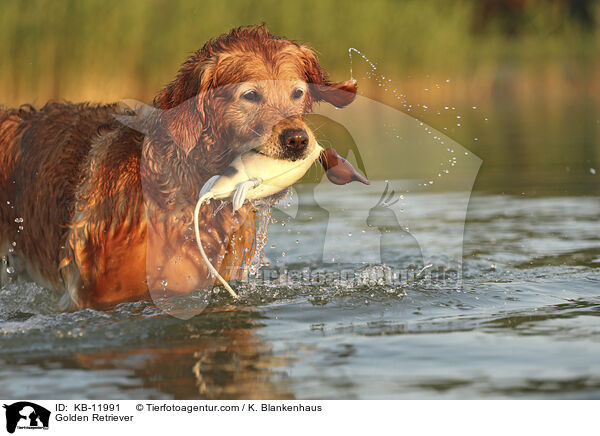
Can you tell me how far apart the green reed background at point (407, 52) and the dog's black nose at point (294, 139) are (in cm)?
610

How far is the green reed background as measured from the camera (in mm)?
10500

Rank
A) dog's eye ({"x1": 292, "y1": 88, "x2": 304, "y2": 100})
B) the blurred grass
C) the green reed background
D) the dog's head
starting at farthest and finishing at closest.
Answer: the green reed background, the blurred grass, dog's eye ({"x1": 292, "y1": 88, "x2": 304, "y2": 100}), the dog's head

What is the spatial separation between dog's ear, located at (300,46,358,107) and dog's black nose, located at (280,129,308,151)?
1.97 ft

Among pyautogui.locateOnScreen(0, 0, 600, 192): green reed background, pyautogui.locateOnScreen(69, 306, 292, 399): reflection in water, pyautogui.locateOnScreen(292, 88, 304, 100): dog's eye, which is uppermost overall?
pyautogui.locateOnScreen(0, 0, 600, 192): green reed background

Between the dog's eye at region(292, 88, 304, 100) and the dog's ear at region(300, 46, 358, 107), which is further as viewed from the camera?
the dog's ear at region(300, 46, 358, 107)

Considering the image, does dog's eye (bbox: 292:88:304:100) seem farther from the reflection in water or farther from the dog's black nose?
the reflection in water

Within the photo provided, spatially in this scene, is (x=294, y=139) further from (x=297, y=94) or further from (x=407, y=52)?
(x=407, y=52)

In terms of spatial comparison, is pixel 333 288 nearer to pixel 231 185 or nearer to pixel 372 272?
pixel 372 272

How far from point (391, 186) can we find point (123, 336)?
515 cm

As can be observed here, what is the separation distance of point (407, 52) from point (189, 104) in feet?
31.4

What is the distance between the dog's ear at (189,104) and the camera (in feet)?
15.9

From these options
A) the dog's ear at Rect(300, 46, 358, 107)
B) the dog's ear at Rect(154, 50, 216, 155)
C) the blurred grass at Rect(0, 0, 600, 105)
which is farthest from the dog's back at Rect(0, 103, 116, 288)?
the blurred grass at Rect(0, 0, 600, 105)
